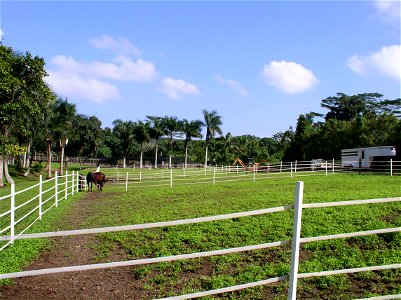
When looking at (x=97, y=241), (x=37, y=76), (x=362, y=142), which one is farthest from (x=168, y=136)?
(x=97, y=241)

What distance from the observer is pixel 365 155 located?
3441cm

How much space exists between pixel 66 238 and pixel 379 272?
20.1 ft

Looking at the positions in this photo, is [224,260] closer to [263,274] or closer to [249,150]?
[263,274]

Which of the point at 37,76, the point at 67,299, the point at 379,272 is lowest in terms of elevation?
the point at 67,299

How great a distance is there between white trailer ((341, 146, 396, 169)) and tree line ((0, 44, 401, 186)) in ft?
16.0

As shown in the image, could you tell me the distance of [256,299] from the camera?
4.76 m

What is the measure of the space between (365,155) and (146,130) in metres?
40.2

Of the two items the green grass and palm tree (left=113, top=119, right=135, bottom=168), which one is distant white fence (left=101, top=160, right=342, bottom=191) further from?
palm tree (left=113, top=119, right=135, bottom=168)

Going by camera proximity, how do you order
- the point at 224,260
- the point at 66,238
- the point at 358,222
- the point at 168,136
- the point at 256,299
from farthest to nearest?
the point at 168,136 → the point at 66,238 → the point at 358,222 → the point at 224,260 → the point at 256,299

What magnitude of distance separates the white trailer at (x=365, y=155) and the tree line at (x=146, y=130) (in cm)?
487

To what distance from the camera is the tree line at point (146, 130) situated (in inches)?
885

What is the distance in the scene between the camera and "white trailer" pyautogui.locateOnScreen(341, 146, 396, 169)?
32250 millimetres

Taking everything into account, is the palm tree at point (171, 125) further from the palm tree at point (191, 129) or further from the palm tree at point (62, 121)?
the palm tree at point (62, 121)

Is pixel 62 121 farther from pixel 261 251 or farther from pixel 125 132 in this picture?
pixel 261 251
